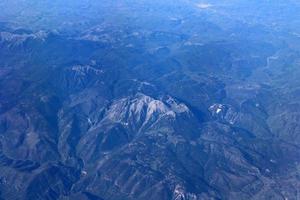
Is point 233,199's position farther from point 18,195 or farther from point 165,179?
point 18,195

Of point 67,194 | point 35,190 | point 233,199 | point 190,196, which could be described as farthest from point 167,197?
point 35,190

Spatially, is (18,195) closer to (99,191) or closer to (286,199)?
(99,191)

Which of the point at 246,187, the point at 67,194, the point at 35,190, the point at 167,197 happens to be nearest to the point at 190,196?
the point at 167,197

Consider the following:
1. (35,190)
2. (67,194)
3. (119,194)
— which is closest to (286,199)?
(119,194)

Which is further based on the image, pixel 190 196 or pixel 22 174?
pixel 22 174

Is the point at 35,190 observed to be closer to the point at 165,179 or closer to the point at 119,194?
the point at 119,194

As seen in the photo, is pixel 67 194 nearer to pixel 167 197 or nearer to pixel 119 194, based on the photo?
pixel 119 194
